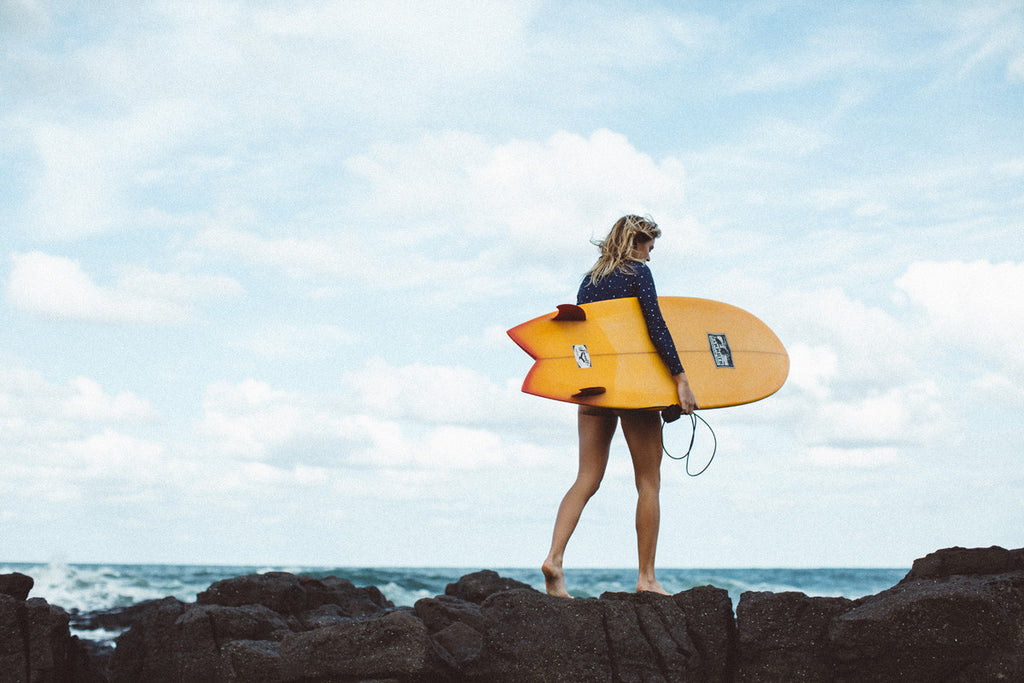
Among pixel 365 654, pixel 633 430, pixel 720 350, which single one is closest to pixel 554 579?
pixel 633 430

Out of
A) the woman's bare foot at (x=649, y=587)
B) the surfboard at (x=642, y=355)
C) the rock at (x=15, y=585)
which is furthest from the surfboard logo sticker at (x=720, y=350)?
the rock at (x=15, y=585)

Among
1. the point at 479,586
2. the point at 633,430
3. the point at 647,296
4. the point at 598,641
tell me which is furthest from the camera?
the point at 479,586

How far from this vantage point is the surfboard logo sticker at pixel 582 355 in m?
5.38

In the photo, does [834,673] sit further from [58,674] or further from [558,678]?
[58,674]

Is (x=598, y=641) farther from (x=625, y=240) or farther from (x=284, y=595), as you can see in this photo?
(x=284, y=595)

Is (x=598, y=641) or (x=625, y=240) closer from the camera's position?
(x=598, y=641)

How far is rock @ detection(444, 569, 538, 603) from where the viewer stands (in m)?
9.12

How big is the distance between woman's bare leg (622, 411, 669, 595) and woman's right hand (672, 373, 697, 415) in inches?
6.5

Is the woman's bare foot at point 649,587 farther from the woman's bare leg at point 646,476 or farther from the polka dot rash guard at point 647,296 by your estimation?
the polka dot rash guard at point 647,296

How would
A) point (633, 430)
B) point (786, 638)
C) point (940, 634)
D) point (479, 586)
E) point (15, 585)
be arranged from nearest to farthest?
1. point (940, 634)
2. point (786, 638)
3. point (633, 430)
4. point (15, 585)
5. point (479, 586)

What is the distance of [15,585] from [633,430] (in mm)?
4456

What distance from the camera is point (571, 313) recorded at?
18.2 ft

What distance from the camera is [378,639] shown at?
4891 mm

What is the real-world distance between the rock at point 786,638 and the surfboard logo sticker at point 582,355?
1.54m
